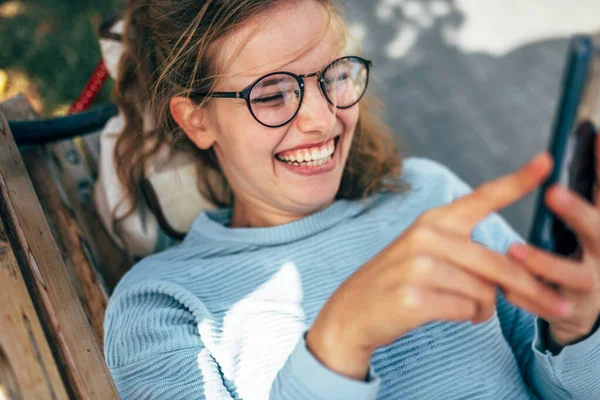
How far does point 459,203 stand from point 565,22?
366 centimetres

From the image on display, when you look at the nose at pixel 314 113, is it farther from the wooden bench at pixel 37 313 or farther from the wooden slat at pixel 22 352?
the wooden slat at pixel 22 352

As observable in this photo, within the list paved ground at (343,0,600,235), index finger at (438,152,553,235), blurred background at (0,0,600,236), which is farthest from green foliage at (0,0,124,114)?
index finger at (438,152,553,235)

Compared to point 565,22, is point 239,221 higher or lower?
lower

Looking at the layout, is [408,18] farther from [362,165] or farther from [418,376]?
[418,376]

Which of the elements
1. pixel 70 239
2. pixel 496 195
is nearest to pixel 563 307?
pixel 496 195

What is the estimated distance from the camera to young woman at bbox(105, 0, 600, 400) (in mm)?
1213

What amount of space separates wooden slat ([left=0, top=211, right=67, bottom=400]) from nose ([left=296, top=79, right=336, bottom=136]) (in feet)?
2.94

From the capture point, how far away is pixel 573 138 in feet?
3.17

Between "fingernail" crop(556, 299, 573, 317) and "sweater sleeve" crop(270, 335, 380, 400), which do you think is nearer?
"fingernail" crop(556, 299, 573, 317)

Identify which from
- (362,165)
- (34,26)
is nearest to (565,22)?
(362,165)

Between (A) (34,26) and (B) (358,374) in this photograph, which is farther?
(A) (34,26)

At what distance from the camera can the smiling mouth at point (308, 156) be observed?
1.81 meters

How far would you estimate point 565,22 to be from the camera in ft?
13.3

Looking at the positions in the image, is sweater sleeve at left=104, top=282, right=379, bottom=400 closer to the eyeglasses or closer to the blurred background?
the eyeglasses
